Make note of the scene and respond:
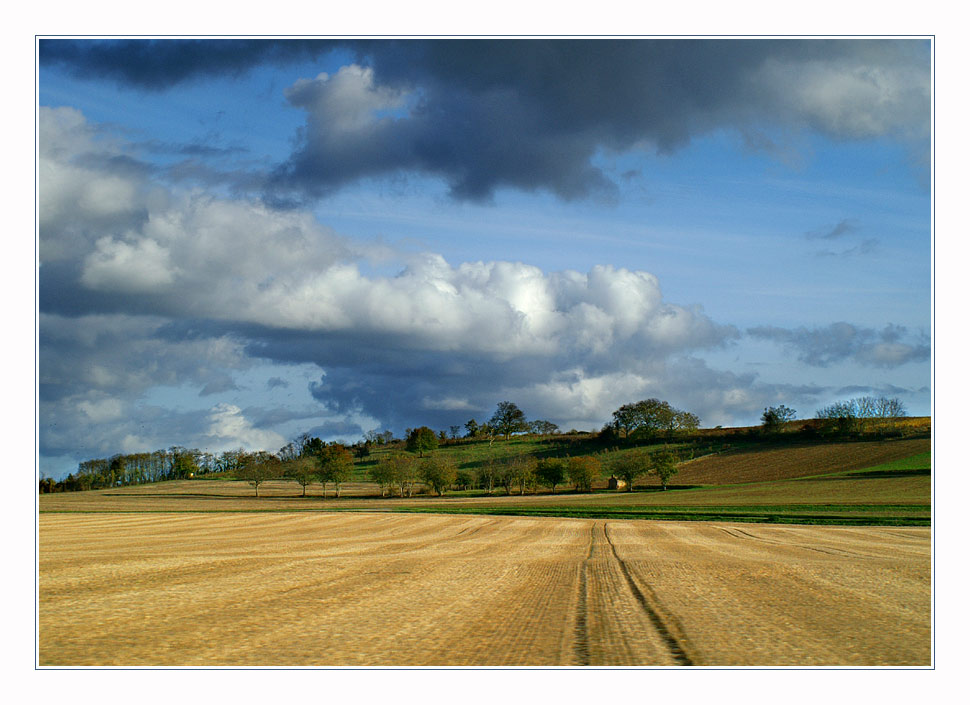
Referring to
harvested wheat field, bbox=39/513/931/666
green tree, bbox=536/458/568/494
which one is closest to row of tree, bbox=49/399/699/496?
green tree, bbox=536/458/568/494

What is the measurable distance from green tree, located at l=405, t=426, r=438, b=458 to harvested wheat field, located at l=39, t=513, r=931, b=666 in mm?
133560

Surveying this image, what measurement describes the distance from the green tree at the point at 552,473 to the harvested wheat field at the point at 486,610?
92.2 m

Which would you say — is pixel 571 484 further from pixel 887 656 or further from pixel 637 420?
pixel 887 656

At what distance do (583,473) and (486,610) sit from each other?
103496 millimetres

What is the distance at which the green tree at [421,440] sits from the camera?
155500mm

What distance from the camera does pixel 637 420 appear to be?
154250 mm

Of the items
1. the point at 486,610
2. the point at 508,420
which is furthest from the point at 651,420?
the point at 486,610

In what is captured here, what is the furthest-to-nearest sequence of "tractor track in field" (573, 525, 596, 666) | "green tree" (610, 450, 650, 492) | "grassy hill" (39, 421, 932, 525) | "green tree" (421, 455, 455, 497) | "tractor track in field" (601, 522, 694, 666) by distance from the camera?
"green tree" (421, 455, 455, 497)
"green tree" (610, 450, 650, 492)
"grassy hill" (39, 421, 932, 525)
"tractor track in field" (601, 522, 694, 666)
"tractor track in field" (573, 525, 596, 666)

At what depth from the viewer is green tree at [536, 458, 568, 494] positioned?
114 m

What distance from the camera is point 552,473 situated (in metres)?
114

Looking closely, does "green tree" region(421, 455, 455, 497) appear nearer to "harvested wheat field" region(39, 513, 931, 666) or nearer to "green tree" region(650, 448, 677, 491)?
"green tree" region(650, 448, 677, 491)

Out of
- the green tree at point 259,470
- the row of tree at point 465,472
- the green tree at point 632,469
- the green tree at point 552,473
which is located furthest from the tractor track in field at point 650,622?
the green tree at point 259,470

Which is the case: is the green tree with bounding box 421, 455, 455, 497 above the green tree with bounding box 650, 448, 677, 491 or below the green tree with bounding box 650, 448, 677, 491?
below
